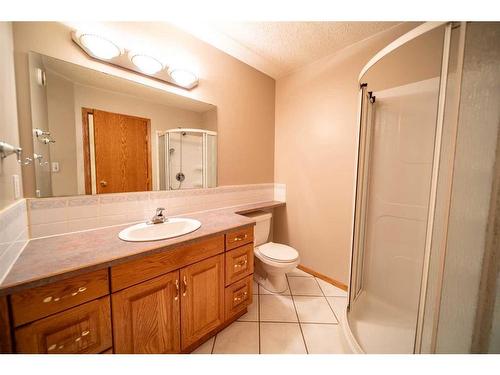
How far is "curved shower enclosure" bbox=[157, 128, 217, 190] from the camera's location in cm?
140

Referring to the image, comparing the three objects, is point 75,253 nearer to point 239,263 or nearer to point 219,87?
point 239,263

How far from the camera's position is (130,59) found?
1181 millimetres

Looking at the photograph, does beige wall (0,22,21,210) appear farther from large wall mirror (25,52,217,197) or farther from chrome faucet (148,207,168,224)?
chrome faucet (148,207,168,224)

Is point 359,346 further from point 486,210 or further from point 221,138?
point 221,138

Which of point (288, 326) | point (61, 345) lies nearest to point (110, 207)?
point (61, 345)

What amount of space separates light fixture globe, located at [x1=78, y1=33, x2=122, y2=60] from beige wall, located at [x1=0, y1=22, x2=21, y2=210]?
0.93ft

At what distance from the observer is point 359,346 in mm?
1050

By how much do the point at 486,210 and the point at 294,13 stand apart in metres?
1.22

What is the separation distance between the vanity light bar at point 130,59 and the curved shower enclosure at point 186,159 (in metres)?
0.39

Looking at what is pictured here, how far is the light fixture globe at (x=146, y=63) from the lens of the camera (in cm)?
119

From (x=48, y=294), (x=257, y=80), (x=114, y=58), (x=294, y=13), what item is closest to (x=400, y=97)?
(x=294, y=13)

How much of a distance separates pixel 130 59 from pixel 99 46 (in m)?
0.16

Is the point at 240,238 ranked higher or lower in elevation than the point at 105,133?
lower

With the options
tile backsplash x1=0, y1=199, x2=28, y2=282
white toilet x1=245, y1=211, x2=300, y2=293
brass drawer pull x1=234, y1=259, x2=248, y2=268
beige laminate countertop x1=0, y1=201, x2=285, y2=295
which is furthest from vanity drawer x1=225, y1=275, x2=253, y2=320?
tile backsplash x1=0, y1=199, x2=28, y2=282
